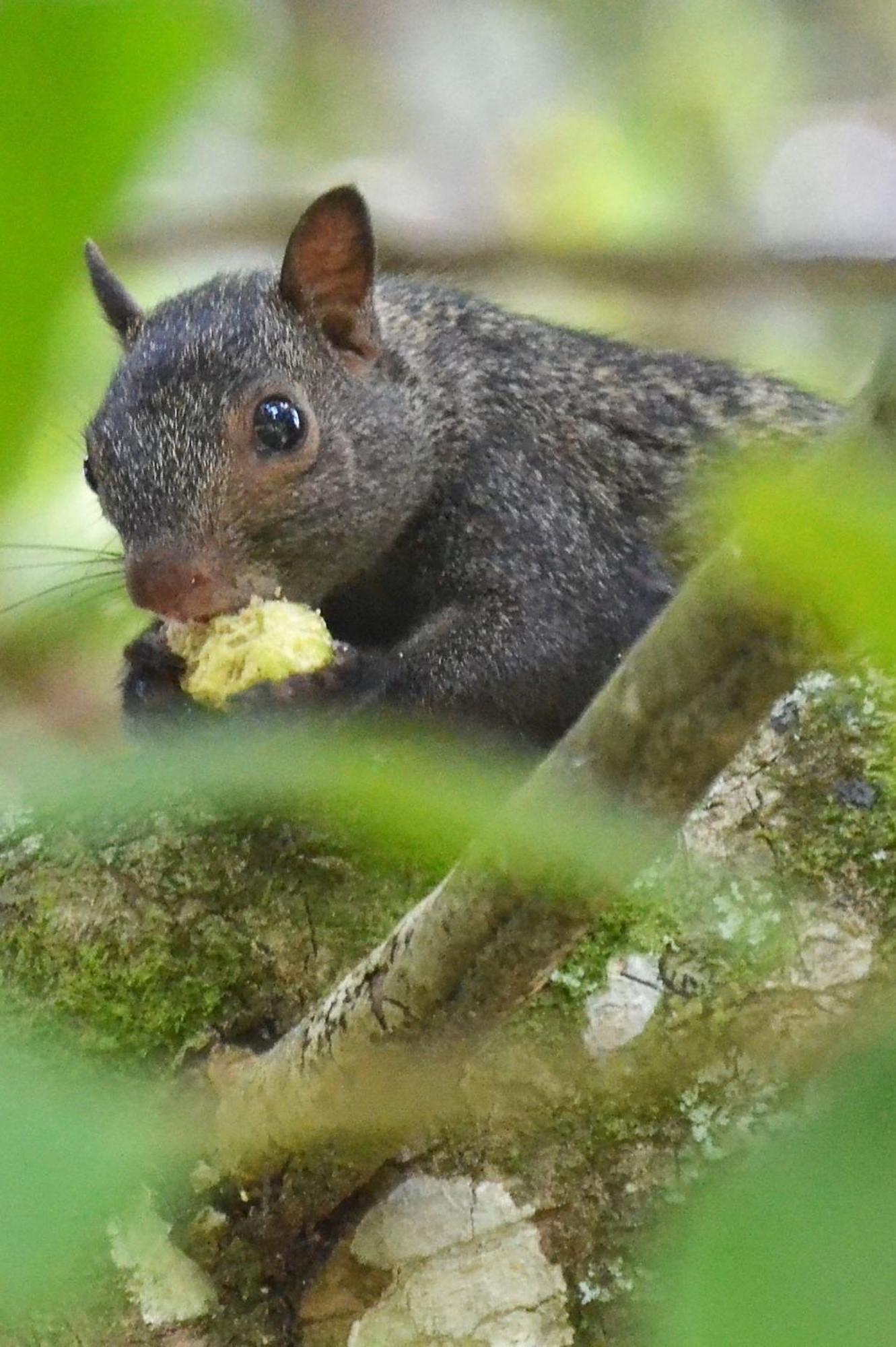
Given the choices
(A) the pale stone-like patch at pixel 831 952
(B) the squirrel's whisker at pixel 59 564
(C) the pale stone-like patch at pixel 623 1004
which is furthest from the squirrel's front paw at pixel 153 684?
(A) the pale stone-like patch at pixel 831 952

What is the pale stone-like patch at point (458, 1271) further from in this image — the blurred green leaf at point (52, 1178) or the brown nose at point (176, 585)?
the blurred green leaf at point (52, 1178)

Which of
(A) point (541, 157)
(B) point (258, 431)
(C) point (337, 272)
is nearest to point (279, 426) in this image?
(B) point (258, 431)

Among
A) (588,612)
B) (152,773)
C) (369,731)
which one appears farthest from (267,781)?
(588,612)

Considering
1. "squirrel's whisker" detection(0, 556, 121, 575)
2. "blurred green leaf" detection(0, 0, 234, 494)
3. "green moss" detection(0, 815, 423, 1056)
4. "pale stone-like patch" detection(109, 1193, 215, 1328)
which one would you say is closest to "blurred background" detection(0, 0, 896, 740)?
"squirrel's whisker" detection(0, 556, 121, 575)

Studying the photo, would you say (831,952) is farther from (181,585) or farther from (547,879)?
(181,585)

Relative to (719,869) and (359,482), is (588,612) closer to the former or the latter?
(359,482)

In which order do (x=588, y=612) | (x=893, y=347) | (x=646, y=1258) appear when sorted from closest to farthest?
(x=893, y=347)
(x=646, y=1258)
(x=588, y=612)
